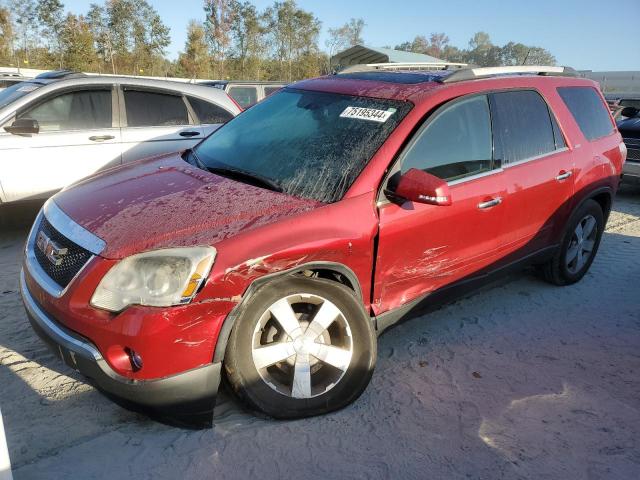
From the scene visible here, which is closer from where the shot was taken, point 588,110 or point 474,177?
point 474,177

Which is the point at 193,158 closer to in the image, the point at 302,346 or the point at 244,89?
the point at 302,346

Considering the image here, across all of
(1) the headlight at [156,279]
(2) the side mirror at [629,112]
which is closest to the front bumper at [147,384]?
(1) the headlight at [156,279]

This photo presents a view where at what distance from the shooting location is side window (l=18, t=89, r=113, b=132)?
17.0ft

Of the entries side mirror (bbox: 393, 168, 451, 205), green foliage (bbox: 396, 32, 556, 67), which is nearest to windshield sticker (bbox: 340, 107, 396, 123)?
side mirror (bbox: 393, 168, 451, 205)

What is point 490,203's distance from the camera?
10.7 ft

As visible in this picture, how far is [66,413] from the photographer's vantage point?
259 centimetres

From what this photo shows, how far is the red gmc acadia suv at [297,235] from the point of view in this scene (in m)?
2.21

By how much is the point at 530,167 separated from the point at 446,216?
994mm

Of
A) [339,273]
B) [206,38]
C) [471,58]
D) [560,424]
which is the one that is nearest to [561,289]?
[560,424]

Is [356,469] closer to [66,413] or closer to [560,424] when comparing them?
[560,424]

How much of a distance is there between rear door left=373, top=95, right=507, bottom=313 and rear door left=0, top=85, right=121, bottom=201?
3.82m

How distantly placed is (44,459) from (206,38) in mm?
36661

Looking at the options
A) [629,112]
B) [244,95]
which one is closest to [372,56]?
[244,95]

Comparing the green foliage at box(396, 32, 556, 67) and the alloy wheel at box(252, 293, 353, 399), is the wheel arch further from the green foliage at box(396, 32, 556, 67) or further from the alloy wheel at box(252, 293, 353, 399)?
the green foliage at box(396, 32, 556, 67)
